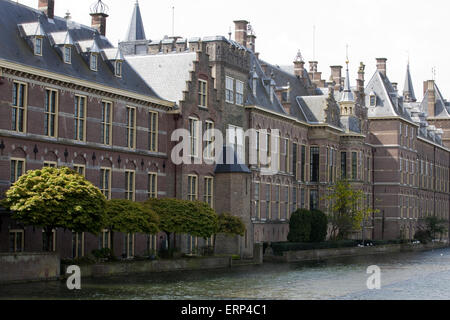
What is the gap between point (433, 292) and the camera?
39969 mm

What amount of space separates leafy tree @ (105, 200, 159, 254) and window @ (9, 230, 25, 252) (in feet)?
14.4

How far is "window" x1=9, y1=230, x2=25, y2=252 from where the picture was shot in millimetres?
44844

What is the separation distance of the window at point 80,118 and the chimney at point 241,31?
2904cm

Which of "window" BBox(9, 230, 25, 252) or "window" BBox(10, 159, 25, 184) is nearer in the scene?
"window" BBox(9, 230, 25, 252)

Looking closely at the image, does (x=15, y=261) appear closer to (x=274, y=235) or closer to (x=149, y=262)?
(x=149, y=262)

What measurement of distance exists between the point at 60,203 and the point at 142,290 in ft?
22.4

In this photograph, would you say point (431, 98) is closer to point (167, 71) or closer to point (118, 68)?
point (167, 71)

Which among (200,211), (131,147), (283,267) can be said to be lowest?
(283,267)

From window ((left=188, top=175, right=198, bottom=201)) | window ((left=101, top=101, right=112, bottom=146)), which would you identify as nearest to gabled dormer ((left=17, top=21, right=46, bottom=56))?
window ((left=101, top=101, right=112, bottom=146))

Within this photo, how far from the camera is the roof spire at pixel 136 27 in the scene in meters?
88.0

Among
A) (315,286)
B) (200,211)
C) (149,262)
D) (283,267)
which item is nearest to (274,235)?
(283,267)

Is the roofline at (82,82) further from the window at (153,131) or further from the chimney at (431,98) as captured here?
the chimney at (431,98)

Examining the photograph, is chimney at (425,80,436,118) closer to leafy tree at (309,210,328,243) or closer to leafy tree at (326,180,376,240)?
leafy tree at (326,180,376,240)

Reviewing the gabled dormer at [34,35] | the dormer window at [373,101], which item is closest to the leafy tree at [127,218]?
the gabled dormer at [34,35]
